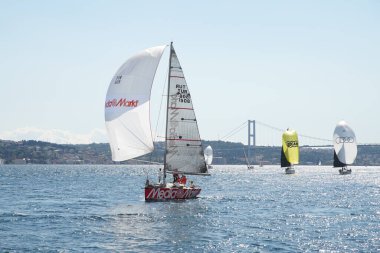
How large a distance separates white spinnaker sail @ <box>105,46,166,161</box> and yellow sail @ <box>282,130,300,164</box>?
223 feet

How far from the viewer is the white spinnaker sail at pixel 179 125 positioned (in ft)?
127

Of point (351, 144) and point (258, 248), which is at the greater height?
point (351, 144)

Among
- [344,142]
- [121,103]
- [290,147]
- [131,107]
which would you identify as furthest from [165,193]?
[344,142]

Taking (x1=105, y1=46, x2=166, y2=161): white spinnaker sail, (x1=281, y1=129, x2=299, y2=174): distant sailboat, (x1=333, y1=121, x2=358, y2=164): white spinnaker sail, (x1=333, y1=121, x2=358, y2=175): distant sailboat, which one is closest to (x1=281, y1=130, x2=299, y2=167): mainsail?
(x1=281, y1=129, x2=299, y2=174): distant sailboat

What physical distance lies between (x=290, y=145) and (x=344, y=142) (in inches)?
374

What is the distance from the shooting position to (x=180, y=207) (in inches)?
1433

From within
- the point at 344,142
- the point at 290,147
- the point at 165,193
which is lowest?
the point at 165,193

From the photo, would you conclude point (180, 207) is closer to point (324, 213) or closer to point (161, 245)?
point (324, 213)

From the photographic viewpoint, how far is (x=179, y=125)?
3894 cm

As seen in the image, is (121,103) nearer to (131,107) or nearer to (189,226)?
(131,107)

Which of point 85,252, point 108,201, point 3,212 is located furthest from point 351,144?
point 85,252

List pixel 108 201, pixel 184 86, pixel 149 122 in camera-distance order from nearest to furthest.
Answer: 1. pixel 149 122
2. pixel 184 86
3. pixel 108 201

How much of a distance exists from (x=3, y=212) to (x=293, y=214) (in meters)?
17.7

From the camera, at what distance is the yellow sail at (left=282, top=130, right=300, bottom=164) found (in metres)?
101
